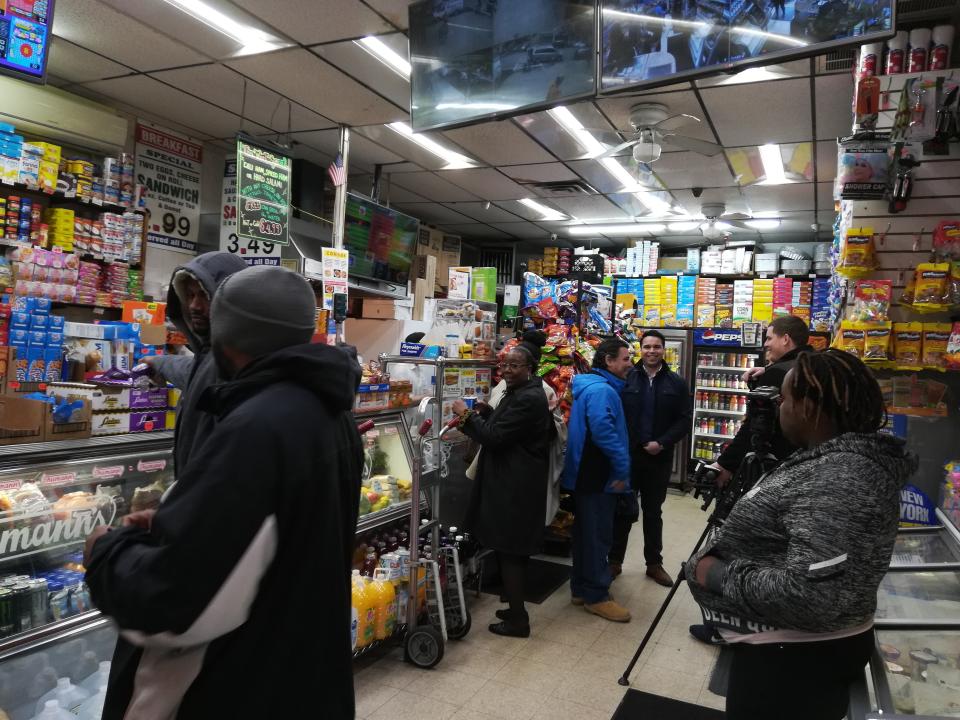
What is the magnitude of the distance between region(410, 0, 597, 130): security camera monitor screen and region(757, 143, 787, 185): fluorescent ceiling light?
12.6ft

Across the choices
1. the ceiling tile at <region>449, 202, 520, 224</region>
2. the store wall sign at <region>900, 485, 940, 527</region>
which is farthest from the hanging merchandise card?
the ceiling tile at <region>449, 202, 520, 224</region>

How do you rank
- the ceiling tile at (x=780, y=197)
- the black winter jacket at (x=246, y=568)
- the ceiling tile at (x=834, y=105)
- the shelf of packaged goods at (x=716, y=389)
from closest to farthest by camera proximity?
the black winter jacket at (x=246, y=568) < the ceiling tile at (x=834, y=105) < the ceiling tile at (x=780, y=197) < the shelf of packaged goods at (x=716, y=389)

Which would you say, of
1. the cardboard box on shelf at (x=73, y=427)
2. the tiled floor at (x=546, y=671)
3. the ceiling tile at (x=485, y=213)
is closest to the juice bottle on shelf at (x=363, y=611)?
the tiled floor at (x=546, y=671)

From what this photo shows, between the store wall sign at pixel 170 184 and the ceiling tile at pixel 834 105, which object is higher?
the ceiling tile at pixel 834 105

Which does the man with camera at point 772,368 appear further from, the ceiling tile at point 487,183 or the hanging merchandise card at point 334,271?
the ceiling tile at point 487,183

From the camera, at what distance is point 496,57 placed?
312 centimetres

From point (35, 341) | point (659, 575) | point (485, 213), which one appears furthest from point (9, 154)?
point (485, 213)

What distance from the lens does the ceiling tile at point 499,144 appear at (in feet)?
19.6

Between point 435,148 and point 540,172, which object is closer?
point 435,148

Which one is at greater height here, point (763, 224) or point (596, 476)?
point (763, 224)

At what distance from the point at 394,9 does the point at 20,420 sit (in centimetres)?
311

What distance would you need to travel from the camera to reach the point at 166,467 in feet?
8.47

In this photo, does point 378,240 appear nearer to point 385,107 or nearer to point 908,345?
point 385,107

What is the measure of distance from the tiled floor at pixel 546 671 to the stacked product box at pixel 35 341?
116 inches
